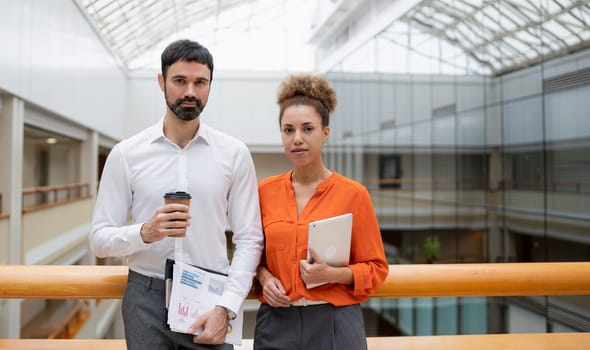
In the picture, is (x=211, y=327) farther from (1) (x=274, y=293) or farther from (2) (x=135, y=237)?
(2) (x=135, y=237)

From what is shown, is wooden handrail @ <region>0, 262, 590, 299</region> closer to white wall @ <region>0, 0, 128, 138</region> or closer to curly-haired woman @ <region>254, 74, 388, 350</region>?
curly-haired woman @ <region>254, 74, 388, 350</region>

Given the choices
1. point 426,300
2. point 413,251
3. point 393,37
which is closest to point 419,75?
point 393,37

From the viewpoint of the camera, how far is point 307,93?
2318 millimetres

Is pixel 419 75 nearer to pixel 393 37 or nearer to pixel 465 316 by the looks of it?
pixel 393 37

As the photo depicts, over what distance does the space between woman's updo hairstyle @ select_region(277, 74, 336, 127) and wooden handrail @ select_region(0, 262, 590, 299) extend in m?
0.96

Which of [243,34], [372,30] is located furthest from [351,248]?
[243,34]

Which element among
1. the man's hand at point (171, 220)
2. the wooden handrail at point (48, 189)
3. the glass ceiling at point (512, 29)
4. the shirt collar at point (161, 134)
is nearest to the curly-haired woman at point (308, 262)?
the shirt collar at point (161, 134)

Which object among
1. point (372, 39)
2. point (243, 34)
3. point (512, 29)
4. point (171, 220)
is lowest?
point (171, 220)

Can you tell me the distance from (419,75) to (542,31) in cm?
627

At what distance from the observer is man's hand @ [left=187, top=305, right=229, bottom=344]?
2.03 m

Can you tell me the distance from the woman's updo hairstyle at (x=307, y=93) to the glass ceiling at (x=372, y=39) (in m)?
7.67

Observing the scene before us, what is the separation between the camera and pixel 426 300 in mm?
14844

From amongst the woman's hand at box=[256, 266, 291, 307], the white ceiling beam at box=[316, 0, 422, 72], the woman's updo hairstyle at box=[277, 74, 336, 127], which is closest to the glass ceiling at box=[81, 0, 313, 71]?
the white ceiling beam at box=[316, 0, 422, 72]

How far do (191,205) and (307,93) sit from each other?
75 centimetres
